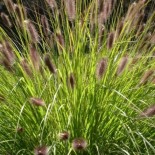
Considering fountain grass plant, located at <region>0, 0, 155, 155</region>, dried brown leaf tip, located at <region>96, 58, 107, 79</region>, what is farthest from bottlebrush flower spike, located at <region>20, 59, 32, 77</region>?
dried brown leaf tip, located at <region>96, 58, 107, 79</region>

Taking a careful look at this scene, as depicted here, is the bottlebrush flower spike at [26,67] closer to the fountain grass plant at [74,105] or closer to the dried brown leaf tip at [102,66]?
the fountain grass plant at [74,105]

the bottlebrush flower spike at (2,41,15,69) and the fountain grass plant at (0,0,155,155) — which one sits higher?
the bottlebrush flower spike at (2,41,15,69)

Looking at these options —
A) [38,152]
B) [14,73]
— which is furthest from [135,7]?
[38,152]

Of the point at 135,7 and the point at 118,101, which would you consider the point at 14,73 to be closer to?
the point at 118,101

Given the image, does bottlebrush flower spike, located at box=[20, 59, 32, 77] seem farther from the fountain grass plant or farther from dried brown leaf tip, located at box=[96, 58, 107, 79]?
dried brown leaf tip, located at box=[96, 58, 107, 79]

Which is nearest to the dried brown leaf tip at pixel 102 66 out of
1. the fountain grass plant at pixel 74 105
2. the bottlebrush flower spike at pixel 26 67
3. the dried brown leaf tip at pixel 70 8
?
the fountain grass plant at pixel 74 105

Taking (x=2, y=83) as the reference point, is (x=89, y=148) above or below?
below

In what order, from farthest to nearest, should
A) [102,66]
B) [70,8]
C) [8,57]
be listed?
[70,8]
[8,57]
[102,66]

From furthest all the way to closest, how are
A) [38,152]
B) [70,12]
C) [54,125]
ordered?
[70,12], [54,125], [38,152]

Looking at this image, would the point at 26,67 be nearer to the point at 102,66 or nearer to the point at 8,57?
the point at 8,57

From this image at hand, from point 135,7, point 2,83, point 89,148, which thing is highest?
point 135,7

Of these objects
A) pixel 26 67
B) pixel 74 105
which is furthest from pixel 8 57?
pixel 74 105
